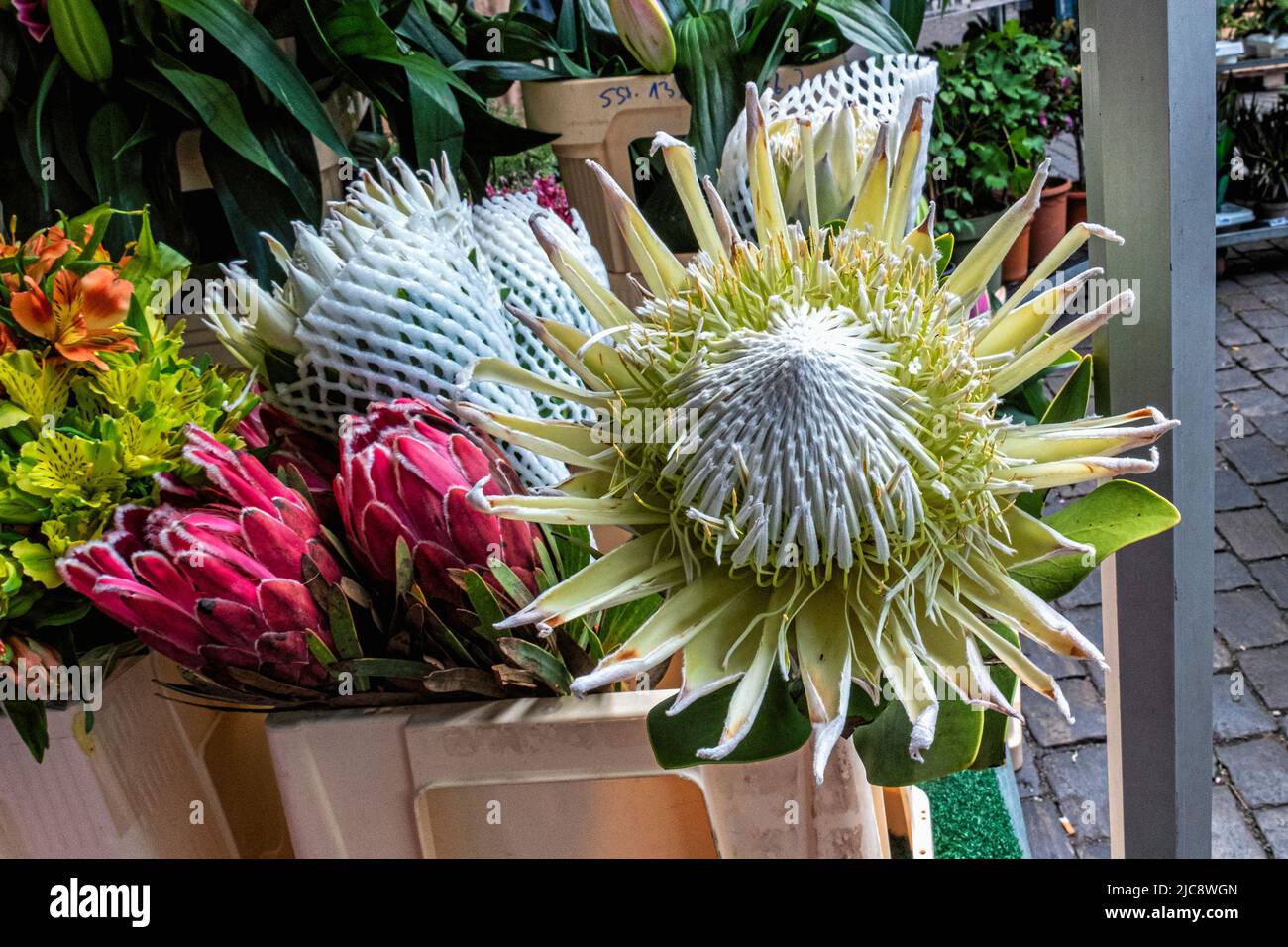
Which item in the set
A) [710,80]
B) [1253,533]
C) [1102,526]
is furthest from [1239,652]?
[1102,526]

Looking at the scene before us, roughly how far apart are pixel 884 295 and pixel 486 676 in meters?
0.22

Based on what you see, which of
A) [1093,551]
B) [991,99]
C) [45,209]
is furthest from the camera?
[991,99]

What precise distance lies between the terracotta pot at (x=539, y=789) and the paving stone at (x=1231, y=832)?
107 cm

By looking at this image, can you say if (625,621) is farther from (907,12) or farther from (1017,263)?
(1017,263)

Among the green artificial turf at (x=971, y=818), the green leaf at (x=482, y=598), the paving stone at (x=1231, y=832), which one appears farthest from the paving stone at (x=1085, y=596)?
the green leaf at (x=482, y=598)

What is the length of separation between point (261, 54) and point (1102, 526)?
Result: 23.1 inches

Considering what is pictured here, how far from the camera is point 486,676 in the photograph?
1.49 feet

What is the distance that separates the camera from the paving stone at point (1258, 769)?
1.42 metres

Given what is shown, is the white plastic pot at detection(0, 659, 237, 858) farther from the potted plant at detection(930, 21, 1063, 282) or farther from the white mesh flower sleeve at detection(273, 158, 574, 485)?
the potted plant at detection(930, 21, 1063, 282)

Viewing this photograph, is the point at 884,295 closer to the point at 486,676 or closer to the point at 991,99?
the point at 486,676

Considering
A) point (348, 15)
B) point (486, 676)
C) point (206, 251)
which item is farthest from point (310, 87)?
point (486, 676)

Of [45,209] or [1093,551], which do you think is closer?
[1093,551]

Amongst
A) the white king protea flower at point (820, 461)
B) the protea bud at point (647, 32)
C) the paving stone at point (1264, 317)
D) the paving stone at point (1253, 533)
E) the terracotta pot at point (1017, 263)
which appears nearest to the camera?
the white king protea flower at point (820, 461)

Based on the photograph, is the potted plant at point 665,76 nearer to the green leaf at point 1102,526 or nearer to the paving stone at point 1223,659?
the green leaf at point 1102,526
